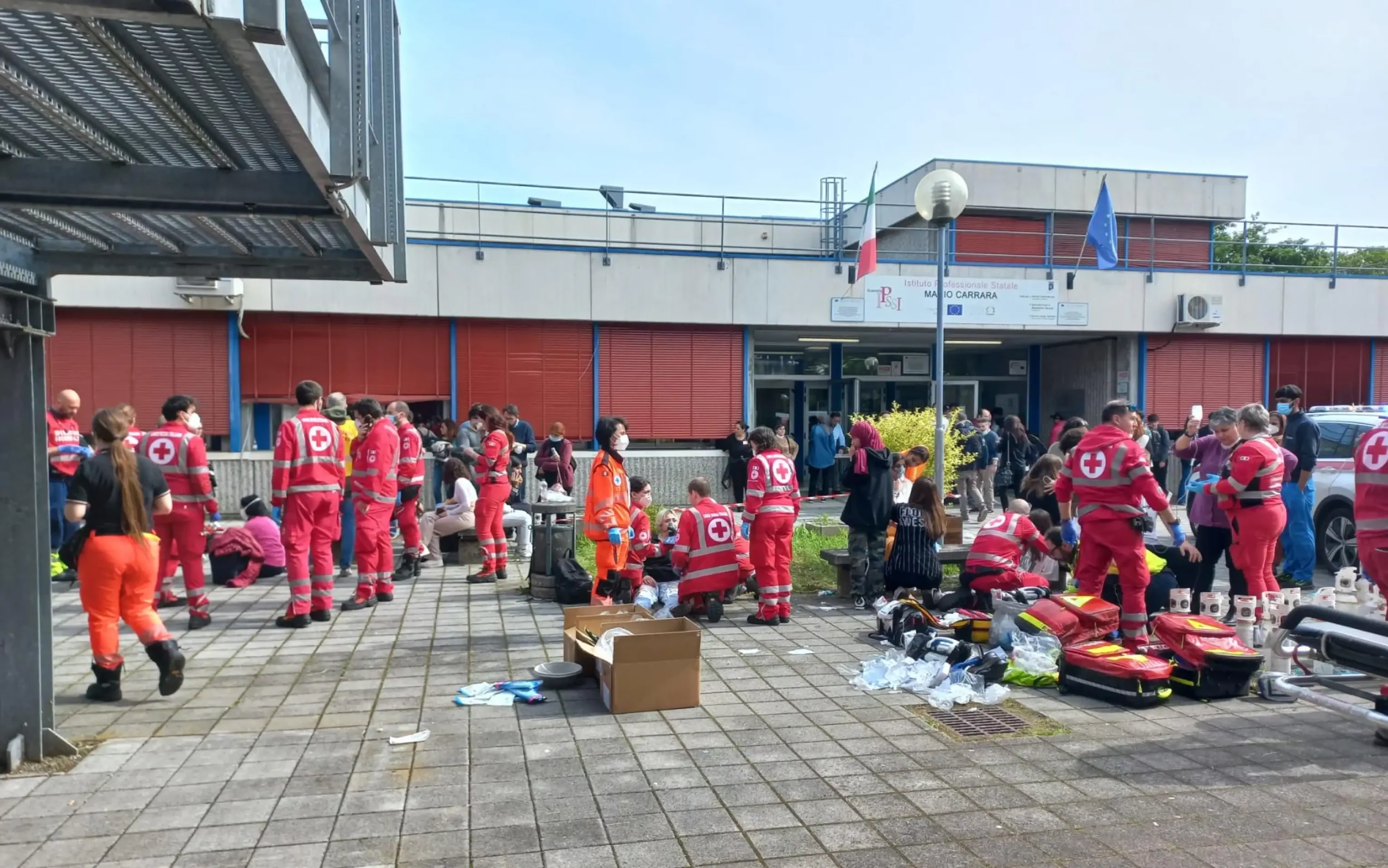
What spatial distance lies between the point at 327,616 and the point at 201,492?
5.07ft

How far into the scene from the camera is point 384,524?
8.66 metres

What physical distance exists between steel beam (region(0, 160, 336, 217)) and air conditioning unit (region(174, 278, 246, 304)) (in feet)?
35.3

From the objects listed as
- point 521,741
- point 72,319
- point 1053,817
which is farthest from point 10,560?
point 72,319

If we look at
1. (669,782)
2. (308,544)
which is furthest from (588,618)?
(308,544)

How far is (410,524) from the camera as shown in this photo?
388 inches

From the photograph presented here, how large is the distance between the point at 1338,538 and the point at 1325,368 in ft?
35.6

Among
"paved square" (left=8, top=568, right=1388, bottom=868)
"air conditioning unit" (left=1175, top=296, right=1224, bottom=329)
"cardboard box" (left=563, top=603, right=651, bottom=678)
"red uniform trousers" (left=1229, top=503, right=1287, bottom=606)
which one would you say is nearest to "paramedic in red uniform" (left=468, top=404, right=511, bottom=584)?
"paved square" (left=8, top=568, right=1388, bottom=868)

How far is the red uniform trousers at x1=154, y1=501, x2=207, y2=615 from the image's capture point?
25.4 ft

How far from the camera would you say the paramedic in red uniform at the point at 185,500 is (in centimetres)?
776

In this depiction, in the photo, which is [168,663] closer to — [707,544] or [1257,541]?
[707,544]

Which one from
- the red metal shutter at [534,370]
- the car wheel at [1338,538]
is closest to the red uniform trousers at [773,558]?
the car wheel at [1338,538]

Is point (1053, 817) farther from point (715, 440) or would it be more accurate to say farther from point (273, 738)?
point (715, 440)

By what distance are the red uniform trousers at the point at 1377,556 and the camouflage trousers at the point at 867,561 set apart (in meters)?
3.90

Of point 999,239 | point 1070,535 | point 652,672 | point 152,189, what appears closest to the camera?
point 152,189
